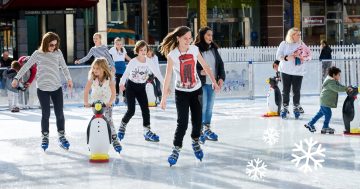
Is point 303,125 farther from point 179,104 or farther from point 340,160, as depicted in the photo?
point 179,104

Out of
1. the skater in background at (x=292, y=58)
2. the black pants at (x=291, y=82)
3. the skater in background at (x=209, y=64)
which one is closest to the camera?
the skater in background at (x=209, y=64)

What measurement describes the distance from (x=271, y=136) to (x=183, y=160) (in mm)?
2688

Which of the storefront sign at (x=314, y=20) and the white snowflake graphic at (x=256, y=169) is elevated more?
the storefront sign at (x=314, y=20)

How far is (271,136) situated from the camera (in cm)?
1212

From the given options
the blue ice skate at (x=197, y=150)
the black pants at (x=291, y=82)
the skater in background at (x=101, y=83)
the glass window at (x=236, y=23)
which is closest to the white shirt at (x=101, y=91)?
the skater in background at (x=101, y=83)

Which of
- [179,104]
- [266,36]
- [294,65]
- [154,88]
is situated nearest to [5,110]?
[154,88]

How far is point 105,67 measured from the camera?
10211 millimetres

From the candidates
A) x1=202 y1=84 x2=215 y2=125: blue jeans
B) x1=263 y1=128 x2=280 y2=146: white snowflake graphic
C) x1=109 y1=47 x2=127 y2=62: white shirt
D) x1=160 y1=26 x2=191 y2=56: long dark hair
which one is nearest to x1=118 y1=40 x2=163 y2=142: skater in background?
x1=202 y1=84 x2=215 y2=125: blue jeans

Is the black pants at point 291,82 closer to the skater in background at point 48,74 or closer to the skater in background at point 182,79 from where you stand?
the skater in background at point 48,74

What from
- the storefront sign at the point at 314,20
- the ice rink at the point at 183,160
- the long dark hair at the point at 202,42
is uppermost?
the storefront sign at the point at 314,20

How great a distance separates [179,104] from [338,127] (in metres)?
4.79

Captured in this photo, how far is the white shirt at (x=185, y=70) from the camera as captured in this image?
30.3ft

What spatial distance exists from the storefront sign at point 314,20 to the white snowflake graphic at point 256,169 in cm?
2483

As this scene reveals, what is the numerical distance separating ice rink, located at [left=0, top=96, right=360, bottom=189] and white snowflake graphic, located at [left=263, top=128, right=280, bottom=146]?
9cm
